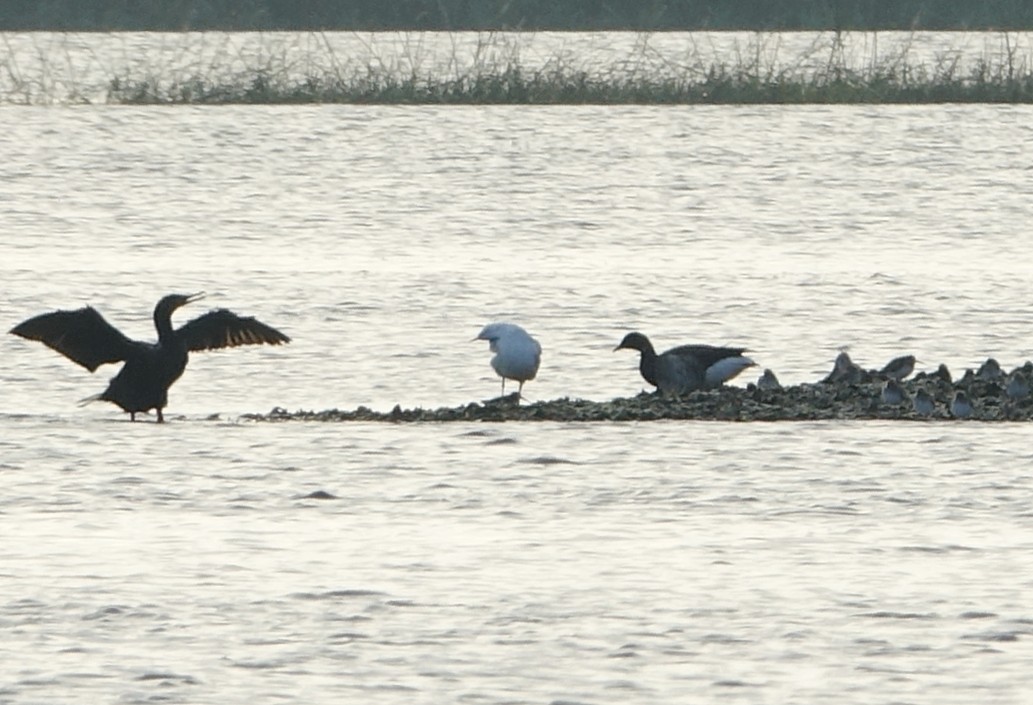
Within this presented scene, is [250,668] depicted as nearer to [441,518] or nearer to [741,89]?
[441,518]

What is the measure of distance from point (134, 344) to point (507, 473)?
2.74m

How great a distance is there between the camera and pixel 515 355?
1223cm

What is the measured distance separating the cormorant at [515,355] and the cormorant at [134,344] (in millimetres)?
1196

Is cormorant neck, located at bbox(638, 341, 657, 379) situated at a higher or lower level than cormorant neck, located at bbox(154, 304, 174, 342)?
lower

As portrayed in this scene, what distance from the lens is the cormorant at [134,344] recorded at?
11773 millimetres

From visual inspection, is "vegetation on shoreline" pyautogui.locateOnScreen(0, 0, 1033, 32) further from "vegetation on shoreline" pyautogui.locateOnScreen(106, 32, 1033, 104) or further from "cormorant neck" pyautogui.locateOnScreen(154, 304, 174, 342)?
"cormorant neck" pyautogui.locateOnScreen(154, 304, 174, 342)

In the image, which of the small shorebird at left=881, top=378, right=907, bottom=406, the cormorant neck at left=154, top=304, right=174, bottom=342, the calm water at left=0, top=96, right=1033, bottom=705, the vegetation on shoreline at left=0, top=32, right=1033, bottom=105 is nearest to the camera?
the calm water at left=0, top=96, right=1033, bottom=705

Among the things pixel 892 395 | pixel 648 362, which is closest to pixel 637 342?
pixel 648 362

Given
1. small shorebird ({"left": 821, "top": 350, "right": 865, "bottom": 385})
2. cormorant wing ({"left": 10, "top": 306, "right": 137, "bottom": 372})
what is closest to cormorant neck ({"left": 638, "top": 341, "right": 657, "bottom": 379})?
small shorebird ({"left": 821, "top": 350, "right": 865, "bottom": 385})

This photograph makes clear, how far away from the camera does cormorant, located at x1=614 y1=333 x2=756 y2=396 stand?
485 inches

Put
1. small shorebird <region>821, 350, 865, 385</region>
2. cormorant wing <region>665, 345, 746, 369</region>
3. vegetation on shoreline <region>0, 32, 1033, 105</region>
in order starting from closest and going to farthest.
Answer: small shorebird <region>821, 350, 865, 385</region>, cormorant wing <region>665, 345, 746, 369</region>, vegetation on shoreline <region>0, 32, 1033, 105</region>

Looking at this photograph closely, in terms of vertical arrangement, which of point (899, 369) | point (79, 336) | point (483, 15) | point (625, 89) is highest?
point (483, 15)

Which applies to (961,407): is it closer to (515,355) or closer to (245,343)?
(515,355)

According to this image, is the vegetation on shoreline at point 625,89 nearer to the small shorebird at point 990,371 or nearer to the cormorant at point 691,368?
the cormorant at point 691,368
